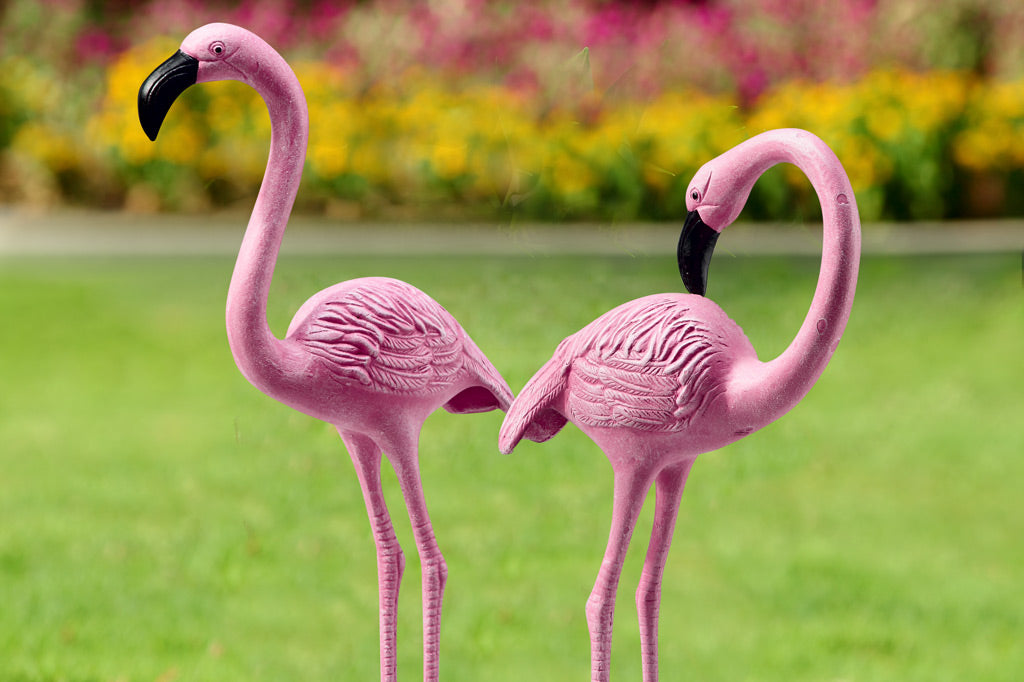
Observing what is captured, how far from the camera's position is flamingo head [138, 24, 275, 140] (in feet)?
5.91

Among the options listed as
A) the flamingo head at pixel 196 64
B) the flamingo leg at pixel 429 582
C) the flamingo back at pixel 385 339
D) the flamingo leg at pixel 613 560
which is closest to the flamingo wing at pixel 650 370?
the flamingo leg at pixel 613 560

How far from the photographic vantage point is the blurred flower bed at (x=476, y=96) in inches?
→ 207

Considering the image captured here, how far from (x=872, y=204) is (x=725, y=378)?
3.89 metres

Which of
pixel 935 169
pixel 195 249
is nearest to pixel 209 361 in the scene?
pixel 195 249

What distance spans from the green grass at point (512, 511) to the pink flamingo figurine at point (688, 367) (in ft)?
1.40

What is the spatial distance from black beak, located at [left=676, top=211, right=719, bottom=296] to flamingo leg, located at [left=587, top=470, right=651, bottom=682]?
0.36 m

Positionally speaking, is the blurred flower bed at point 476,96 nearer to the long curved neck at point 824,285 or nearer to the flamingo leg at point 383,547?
the flamingo leg at point 383,547

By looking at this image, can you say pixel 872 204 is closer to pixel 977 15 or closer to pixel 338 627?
pixel 977 15

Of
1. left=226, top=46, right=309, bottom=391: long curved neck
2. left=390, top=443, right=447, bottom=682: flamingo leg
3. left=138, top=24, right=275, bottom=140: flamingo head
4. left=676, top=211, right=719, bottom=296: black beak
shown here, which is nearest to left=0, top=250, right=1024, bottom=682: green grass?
left=676, top=211, right=719, bottom=296: black beak

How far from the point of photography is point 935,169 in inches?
222

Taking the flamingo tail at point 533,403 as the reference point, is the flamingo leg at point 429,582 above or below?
below

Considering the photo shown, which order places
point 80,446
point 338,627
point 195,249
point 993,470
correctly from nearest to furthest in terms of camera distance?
point 338,627
point 993,470
point 80,446
point 195,249

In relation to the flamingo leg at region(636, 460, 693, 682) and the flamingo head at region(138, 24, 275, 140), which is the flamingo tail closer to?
the flamingo leg at region(636, 460, 693, 682)

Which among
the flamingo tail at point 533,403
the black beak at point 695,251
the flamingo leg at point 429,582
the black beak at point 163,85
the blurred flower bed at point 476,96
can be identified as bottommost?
the flamingo leg at point 429,582
